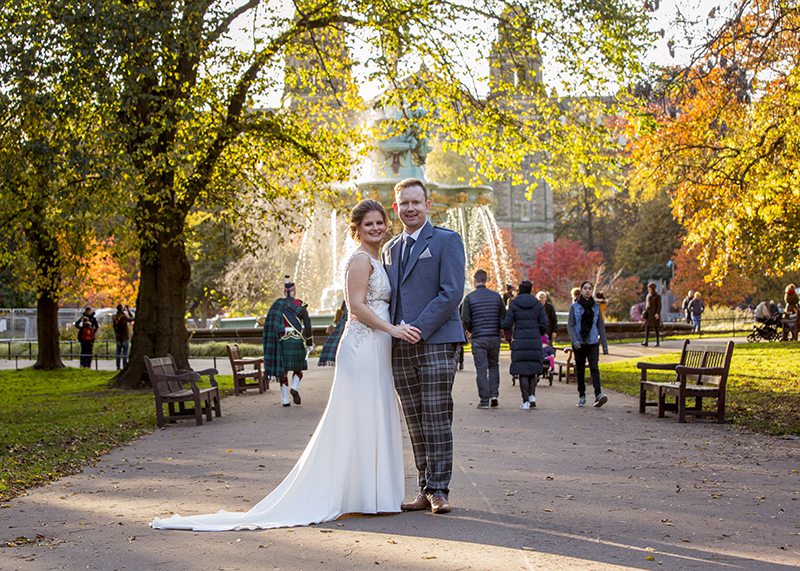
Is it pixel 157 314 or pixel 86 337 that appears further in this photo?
pixel 86 337

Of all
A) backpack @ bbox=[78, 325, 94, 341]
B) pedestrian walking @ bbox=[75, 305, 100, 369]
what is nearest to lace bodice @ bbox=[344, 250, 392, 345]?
pedestrian walking @ bbox=[75, 305, 100, 369]

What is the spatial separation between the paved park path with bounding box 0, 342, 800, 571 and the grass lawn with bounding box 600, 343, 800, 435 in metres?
1.05

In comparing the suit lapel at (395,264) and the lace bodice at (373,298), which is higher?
the suit lapel at (395,264)

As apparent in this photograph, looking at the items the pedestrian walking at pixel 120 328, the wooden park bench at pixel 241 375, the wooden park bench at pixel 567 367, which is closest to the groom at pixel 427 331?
the wooden park bench at pixel 241 375

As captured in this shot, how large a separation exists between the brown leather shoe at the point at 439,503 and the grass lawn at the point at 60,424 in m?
3.46

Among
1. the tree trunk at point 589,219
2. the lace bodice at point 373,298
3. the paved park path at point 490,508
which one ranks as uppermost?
the tree trunk at point 589,219

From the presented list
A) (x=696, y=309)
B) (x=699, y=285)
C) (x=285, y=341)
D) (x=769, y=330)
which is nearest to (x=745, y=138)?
(x=285, y=341)

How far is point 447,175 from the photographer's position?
72938mm

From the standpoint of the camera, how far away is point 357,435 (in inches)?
291

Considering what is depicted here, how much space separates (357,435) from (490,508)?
106cm

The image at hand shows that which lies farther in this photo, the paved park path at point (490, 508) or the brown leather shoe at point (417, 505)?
the brown leather shoe at point (417, 505)

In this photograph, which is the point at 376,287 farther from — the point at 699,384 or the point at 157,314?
the point at 157,314

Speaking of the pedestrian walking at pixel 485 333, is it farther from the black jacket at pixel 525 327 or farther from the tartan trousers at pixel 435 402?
the tartan trousers at pixel 435 402

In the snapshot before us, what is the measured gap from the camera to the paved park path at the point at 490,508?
6.14 metres
